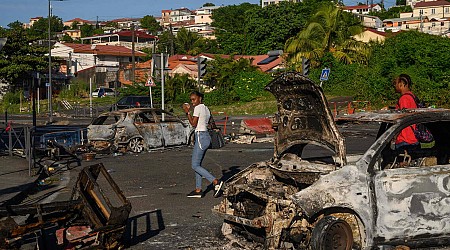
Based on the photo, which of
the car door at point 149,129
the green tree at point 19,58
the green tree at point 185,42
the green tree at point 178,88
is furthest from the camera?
the green tree at point 185,42

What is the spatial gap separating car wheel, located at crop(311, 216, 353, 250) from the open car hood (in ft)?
2.31

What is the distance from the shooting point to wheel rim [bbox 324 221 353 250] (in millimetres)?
6637

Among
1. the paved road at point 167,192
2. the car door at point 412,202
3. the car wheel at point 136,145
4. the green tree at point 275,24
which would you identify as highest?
the green tree at point 275,24

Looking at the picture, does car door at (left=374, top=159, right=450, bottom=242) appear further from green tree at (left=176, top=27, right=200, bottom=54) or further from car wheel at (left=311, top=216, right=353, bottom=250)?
green tree at (left=176, top=27, right=200, bottom=54)

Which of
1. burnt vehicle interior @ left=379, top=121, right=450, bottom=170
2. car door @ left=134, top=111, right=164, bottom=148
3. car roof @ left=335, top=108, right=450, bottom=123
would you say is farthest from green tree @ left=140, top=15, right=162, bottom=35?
car roof @ left=335, top=108, right=450, bottom=123

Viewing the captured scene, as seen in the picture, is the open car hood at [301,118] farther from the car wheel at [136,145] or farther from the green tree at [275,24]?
the green tree at [275,24]

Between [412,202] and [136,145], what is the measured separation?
1343 cm

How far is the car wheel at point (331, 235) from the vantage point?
6.58 m

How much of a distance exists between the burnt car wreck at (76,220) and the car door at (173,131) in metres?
12.2

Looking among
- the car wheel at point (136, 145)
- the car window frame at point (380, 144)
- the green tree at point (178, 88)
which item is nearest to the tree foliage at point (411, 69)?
the green tree at point (178, 88)

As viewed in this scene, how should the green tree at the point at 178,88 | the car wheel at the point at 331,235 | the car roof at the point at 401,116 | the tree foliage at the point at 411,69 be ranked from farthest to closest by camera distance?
the green tree at the point at 178,88
the tree foliage at the point at 411,69
the car roof at the point at 401,116
the car wheel at the point at 331,235

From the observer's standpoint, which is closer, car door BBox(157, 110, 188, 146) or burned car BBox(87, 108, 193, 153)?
burned car BBox(87, 108, 193, 153)

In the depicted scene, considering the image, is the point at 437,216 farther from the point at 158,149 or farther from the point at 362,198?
the point at 158,149

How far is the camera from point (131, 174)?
1485 centimetres
